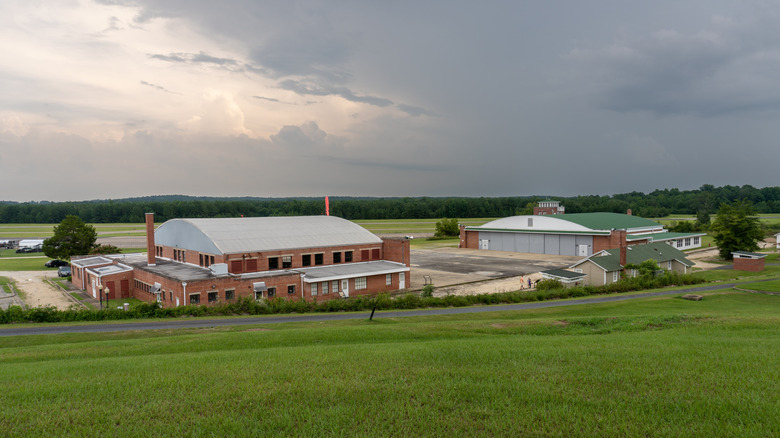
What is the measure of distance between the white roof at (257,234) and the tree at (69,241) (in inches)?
586

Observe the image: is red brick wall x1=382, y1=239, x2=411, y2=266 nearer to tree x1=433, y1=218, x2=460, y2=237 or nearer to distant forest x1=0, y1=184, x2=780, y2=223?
tree x1=433, y1=218, x2=460, y2=237

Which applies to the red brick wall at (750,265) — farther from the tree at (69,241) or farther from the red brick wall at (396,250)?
the tree at (69,241)

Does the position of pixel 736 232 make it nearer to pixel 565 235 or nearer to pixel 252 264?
pixel 565 235

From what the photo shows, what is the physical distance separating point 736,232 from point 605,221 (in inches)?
658

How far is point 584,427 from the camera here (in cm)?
652

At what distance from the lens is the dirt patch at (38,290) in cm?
3594

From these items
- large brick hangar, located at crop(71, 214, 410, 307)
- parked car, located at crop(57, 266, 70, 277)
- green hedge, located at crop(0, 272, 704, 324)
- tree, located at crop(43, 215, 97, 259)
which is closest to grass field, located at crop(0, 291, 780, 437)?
green hedge, located at crop(0, 272, 704, 324)

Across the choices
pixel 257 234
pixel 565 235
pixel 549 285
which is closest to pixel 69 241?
pixel 257 234

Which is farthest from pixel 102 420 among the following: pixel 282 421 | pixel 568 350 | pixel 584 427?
pixel 568 350

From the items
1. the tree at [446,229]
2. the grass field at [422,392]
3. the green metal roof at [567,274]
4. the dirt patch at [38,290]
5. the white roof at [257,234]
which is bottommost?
the dirt patch at [38,290]

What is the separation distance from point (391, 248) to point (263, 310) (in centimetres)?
1914

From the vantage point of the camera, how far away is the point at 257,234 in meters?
41.8

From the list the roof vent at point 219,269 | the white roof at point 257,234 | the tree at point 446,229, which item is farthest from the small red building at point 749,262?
the tree at point 446,229

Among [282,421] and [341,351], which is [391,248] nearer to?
[341,351]
